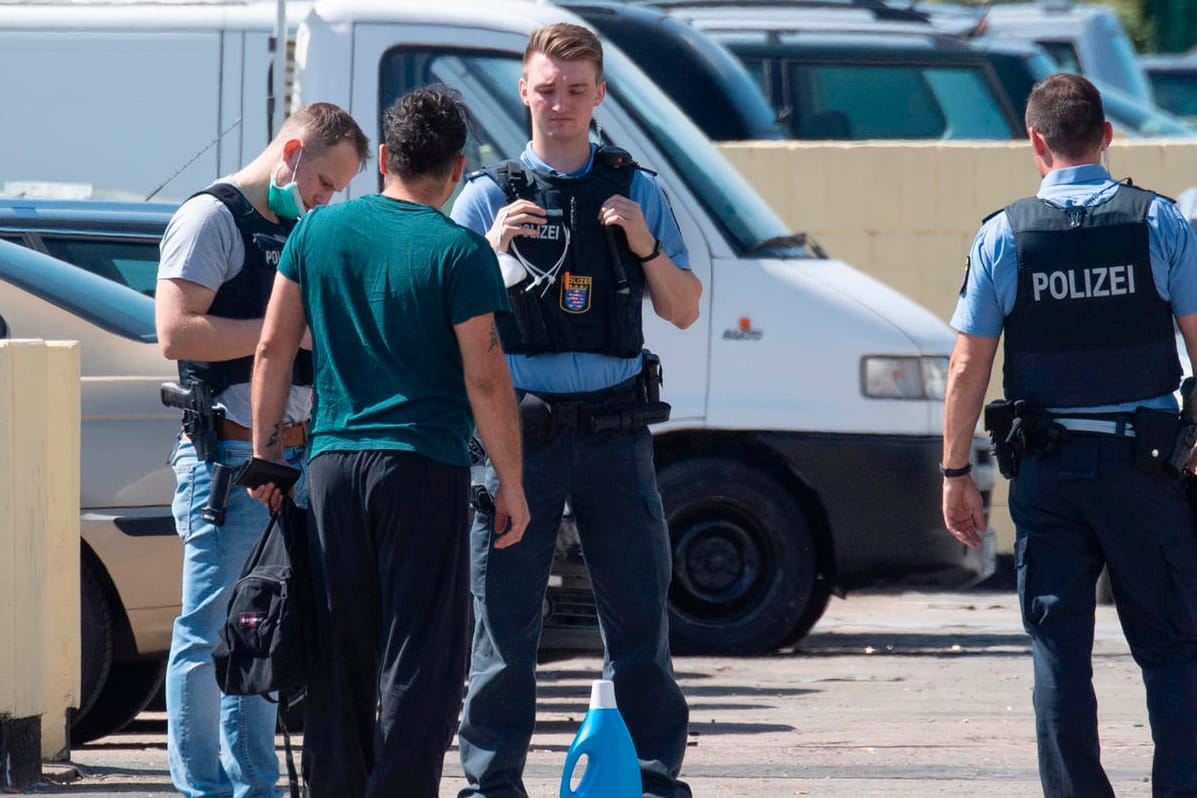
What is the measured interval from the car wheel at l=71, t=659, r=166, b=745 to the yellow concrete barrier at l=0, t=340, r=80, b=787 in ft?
3.07

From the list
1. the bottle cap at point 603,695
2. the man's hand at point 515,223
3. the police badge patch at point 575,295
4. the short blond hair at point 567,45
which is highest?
the short blond hair at point 567,45

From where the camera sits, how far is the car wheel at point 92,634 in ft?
19.8

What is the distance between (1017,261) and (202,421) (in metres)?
1.88

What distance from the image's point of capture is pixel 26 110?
8.43 meters

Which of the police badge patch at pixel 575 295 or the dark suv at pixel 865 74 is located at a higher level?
the dark suv at pixel 865 74

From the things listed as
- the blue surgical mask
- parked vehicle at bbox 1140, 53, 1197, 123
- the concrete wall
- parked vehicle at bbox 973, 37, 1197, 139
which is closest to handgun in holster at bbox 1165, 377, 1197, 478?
the blue surgical mask

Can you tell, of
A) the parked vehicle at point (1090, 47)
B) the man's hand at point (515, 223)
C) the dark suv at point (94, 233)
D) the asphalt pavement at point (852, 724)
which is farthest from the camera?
the parked vehicle at point (1090, 47)

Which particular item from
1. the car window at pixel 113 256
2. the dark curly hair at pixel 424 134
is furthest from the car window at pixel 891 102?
the dark curly hair at pixel 424 134

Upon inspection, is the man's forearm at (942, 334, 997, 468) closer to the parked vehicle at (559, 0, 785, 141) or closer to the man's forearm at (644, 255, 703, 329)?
the man's forearm at (644, 255, 703, 329)

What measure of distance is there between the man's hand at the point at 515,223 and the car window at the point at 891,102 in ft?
27.4

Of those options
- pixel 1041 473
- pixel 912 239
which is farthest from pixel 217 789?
pixel 912 239

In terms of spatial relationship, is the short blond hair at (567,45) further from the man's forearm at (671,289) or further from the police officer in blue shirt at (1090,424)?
the police officer in blue shirt at (1090,424)

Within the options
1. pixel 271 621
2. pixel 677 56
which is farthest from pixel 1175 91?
pixel 271 621

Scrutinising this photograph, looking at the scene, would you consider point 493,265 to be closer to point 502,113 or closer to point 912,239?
point 502,113
